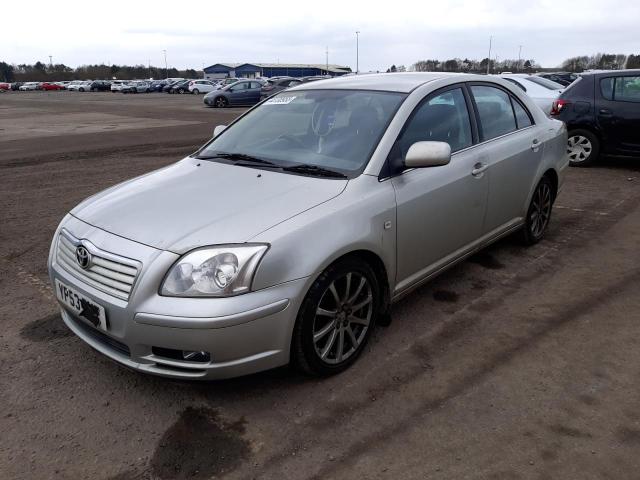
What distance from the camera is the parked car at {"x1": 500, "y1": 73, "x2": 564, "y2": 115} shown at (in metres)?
11.5

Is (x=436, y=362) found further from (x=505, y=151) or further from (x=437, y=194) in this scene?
(x=505, y=151)

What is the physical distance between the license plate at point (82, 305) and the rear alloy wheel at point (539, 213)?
12.4 feet

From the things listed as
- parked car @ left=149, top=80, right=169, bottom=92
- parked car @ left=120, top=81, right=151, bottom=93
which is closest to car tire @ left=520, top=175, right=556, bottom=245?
parked car @ left=149, top=80, right=169, bottom=92

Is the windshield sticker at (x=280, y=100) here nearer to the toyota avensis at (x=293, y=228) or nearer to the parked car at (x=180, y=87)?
the toyota avensis at (x=293, y=228)

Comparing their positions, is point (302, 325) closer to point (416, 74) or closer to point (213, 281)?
point (213, 281)

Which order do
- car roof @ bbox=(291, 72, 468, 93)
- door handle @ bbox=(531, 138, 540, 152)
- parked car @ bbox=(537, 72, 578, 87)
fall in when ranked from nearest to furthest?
car roof @ bbox=(291, 72, 468, 93), door handle @ bbox=(531, 138, 540, 152), parked car @ bbox=(537, 72, 578, 87)

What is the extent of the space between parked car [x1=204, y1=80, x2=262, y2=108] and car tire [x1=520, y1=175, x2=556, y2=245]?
2491 cm

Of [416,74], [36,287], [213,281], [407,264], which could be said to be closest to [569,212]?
[416,74]

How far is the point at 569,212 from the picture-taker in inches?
256

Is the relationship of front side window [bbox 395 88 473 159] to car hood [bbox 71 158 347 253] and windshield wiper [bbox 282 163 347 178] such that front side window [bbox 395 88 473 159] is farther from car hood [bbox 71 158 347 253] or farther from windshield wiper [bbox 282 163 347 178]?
car hood [bbox 71 158 347 253]

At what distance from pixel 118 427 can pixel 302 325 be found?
1042 millimetres

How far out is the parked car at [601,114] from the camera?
328 inches

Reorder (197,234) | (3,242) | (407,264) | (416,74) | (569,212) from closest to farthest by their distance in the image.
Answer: (197,234), (407,264), (416,74), (3,242), (569,212)

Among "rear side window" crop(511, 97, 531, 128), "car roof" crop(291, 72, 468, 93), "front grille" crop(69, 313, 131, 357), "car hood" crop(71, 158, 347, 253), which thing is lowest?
"front grille" crop(69, 313, 131, 357)
